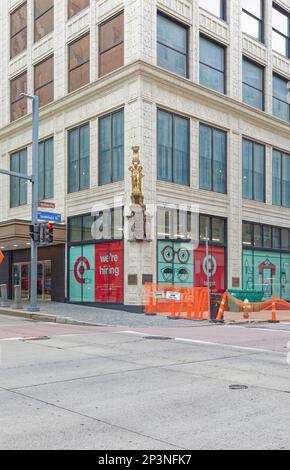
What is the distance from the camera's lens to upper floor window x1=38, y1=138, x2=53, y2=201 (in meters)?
30.4

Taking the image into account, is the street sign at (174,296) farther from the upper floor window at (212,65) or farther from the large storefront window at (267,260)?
the upper floor window at (212,65)

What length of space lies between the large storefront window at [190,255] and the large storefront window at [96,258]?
1.99 meters

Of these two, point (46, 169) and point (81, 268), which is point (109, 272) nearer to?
point (81, 268)

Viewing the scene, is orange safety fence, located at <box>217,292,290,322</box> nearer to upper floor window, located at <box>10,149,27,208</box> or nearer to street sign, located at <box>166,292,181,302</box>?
street sign, located at <box>166,292,181,302</box>

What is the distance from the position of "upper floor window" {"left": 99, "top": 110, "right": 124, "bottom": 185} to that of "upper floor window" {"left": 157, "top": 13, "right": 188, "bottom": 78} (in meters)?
3.48

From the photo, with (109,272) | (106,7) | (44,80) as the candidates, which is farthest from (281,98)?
(109,272)

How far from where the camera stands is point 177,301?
22.8 m

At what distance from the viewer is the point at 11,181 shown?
34.0 m

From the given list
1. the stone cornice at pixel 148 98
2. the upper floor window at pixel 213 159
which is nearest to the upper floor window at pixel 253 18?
the stone cornice at pixel 148 98

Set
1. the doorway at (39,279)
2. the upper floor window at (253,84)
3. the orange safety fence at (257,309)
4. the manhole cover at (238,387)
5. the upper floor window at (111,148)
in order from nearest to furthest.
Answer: the manhole cover at (238,387) < the orange safety fence at (257,309) < the upper floor window at (111,148) < the doorway at (39,279) < the upper floor window at (253,84)

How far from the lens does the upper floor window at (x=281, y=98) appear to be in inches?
1312

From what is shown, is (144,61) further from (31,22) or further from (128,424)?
(128,424)

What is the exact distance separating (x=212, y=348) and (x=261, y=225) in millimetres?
19420
